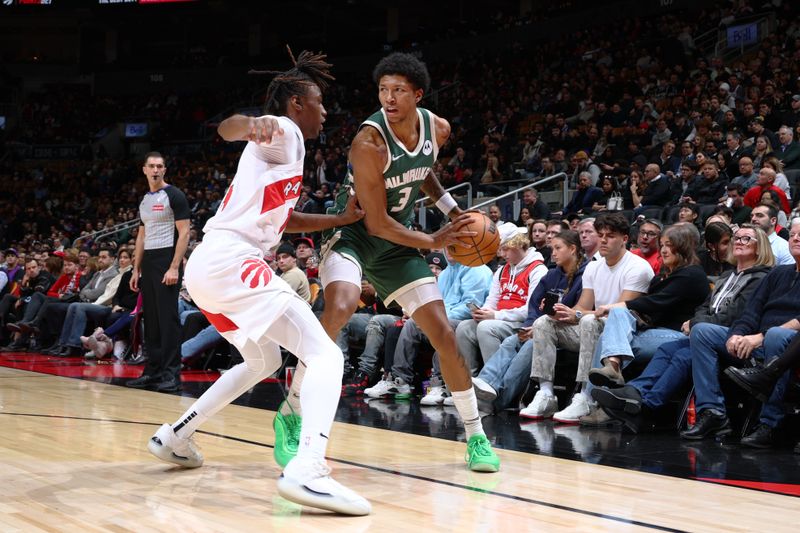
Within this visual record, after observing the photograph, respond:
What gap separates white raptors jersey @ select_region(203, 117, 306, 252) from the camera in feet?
10.2

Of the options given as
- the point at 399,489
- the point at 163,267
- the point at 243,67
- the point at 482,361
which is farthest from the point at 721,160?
the point at 243,67

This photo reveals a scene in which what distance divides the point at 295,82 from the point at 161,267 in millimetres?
3654

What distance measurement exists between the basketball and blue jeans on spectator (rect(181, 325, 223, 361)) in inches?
203

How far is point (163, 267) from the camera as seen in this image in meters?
6.59

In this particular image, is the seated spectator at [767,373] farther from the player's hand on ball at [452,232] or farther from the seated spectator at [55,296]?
the seated spectator at [55,296]

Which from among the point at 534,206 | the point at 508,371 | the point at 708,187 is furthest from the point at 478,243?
the point at 534,206

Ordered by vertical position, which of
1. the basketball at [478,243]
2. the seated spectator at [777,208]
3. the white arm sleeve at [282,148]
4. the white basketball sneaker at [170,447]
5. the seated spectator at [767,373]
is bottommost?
the white basketball sneaker at [170,447]

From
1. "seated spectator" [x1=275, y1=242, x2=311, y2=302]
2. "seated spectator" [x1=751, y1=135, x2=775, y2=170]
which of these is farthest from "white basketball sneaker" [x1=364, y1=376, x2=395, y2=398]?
"seated spectator" [x1=751, y1=135, x2=775, y2=170]

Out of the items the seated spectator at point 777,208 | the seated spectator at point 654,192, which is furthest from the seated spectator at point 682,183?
the seated spectator at point 777,208

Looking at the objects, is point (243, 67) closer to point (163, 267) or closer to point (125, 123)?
point (125, 123)

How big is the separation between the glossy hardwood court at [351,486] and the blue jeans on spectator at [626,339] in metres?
1.26

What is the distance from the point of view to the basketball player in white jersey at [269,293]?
276cm

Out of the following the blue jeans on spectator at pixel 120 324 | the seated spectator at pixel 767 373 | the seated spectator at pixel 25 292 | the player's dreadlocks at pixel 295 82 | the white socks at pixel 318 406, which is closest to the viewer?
the white socks at pixel 318 406

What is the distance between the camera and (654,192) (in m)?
10.0
